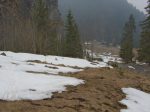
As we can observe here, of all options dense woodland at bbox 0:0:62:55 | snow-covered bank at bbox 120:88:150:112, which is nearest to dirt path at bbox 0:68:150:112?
snow-covered bank at bbox 120:88:150:112

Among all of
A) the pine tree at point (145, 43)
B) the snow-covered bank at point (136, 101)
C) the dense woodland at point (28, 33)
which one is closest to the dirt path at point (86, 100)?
the snow-covered bank at point (136, 101)

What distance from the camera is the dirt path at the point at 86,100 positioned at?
6406 millimetres

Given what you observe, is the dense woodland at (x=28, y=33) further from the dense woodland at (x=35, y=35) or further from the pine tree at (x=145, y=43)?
the pine tree at (x=145, y=43)

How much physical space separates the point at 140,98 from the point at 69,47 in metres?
36.5

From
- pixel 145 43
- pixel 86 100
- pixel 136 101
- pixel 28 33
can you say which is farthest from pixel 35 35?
pixel 86 100

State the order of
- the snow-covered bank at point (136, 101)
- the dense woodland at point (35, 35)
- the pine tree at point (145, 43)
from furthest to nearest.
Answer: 1. the pine tree at point (145, 43)
2. the dense woodland at point (35, 35)
3. the snow-covered bank at point (136, 101)

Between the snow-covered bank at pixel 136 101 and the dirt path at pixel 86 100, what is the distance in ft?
0.59

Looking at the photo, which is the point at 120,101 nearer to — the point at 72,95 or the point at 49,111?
the point at 72,95

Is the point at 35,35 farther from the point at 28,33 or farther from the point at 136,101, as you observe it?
the point at 136,101

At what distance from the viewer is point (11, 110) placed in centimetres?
609

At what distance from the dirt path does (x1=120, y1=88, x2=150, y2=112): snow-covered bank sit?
0.59 feet

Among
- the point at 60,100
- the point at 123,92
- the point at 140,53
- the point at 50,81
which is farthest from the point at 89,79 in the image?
the point at 140,53

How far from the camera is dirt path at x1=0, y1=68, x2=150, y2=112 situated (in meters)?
6.41

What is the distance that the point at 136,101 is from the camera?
8.38 metres
